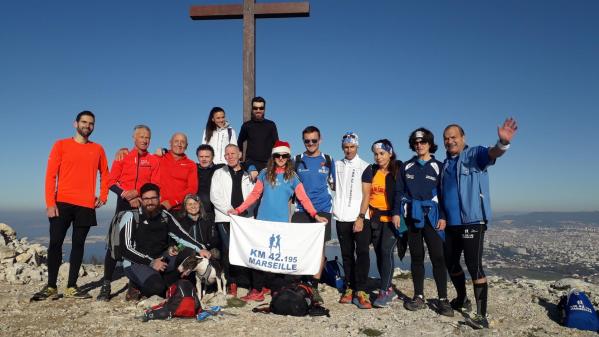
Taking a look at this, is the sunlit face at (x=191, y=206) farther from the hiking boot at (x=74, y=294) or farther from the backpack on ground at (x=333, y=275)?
the backpack on ground at (x=333, y=275)

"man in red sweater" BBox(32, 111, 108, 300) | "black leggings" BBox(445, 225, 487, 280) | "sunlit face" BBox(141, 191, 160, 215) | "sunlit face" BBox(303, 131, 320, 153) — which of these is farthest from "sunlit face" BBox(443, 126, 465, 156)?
"man in red sweater" BBox(32, 111, 108, 300)

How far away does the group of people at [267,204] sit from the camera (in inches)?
225

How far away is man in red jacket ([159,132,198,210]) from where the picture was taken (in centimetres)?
664

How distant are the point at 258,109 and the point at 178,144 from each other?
165 centimetres

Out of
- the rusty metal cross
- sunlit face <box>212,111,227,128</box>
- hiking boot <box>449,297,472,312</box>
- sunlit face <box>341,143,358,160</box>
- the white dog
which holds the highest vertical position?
the rusty metal cross

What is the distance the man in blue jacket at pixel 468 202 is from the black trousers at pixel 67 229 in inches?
231

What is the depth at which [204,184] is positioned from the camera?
6855 mm

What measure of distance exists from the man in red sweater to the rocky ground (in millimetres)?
606

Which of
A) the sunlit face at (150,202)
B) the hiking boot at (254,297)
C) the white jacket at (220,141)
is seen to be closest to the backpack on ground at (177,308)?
the hiking boot at (254,297)

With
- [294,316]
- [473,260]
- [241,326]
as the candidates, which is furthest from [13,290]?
[473,260]

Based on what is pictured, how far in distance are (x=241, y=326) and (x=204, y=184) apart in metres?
2.82

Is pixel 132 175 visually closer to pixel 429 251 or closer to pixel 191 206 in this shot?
pixel 191 206

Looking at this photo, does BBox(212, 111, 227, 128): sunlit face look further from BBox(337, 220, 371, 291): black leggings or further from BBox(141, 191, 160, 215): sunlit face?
BBox(337, 220, 371, 291): black leggings

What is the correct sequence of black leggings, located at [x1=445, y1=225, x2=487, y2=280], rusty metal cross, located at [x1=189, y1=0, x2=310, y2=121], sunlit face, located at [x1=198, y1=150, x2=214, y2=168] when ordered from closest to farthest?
black leggings, located at [x1=445, y1=225, x2=487, y2=280] < sunlit face, located at [x1=198, y1=150, x2=214, y2=168] < rusty metal cross, located at [x1=189, y1=0, x2=310, y2=121]
